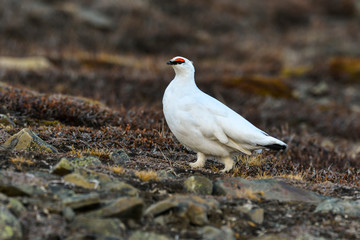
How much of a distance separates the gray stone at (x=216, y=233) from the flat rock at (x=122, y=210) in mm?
494

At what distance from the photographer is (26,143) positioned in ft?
17.0

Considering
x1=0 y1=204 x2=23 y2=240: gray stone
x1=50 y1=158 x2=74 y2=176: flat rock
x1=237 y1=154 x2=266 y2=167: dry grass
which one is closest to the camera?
x1=0 y1=204 x2=23 y2=240: gray stone

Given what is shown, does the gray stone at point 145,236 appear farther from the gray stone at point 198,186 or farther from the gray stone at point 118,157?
the gray stone at point 118,157

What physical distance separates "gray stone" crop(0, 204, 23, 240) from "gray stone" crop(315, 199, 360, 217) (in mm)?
2427

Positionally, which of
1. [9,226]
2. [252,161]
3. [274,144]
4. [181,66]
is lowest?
[252,161]

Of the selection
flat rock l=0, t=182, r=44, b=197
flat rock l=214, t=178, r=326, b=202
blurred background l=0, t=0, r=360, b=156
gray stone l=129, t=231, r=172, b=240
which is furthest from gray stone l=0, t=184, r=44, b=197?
blurred background l=0, t=0, r=360, b=156

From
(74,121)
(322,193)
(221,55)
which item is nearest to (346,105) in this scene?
(221,55)

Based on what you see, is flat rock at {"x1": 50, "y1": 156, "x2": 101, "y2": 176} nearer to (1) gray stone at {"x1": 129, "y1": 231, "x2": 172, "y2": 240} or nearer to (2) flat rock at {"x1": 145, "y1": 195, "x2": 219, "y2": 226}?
(2) flat rock at {"x1": 145, "y1": 195, "x2": 219, "y2": 226}

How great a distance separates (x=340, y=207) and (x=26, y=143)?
3116 millimetres

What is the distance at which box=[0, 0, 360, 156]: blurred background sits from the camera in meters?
11.9

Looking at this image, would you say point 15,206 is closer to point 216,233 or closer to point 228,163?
point 216,233

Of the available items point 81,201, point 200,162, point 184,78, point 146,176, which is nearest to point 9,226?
point 81,201

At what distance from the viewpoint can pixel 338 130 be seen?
1155cm

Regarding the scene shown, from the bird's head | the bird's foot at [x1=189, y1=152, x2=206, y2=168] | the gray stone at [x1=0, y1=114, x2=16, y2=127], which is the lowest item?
the gray stone at [x1=0, y1=114, x2=16, y2=127]
